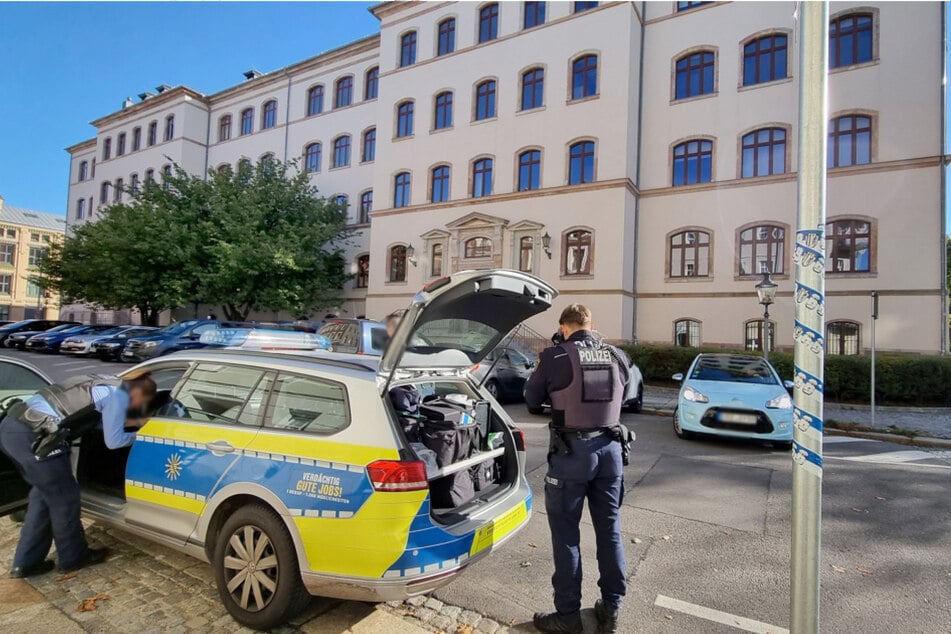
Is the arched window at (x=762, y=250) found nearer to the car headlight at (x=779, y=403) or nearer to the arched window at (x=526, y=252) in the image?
the arched window at (x=526, y=252)

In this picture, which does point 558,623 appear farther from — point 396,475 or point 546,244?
point 546,244

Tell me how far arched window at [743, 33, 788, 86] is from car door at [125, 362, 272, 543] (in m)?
22.0

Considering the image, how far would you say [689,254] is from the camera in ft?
65.4

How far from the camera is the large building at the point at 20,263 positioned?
216 ft

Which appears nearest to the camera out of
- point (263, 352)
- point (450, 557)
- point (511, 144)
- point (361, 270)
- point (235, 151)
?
point (450, 557)

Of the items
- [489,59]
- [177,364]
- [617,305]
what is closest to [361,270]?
[489,59]

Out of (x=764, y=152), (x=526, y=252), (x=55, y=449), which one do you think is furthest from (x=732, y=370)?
(x=764, y=152)

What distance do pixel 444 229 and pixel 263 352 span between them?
20.5 meters

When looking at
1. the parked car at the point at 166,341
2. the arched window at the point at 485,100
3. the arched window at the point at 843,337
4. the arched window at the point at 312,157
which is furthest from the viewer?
the arched window at the point at 312,157

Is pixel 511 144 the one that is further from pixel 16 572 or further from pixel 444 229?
pixel 16 572

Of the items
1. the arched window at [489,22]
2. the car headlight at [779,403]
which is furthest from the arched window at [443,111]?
the car headlight at [779,403]

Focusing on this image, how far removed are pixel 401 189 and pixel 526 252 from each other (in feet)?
25.4

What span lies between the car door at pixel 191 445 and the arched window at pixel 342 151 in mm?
27479

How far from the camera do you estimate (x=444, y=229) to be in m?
23.5
